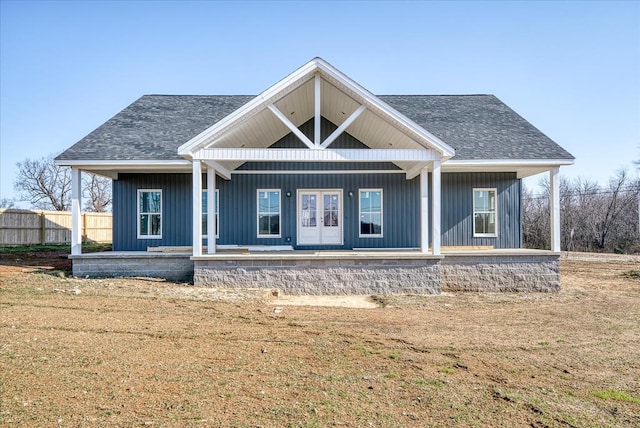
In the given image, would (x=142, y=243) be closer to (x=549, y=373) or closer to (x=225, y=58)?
(x=225, y=58)

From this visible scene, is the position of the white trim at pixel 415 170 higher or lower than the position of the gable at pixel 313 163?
lower

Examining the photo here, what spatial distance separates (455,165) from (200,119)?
27.6ft

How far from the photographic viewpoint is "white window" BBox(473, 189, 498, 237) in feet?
47.1

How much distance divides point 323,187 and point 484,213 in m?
5.38

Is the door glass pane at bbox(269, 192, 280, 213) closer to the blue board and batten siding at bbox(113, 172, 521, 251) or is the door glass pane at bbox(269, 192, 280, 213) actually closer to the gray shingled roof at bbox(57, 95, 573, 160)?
the blue board and batten siding at bbox(113, 172, 521, 251)

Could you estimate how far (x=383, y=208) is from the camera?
14250mm

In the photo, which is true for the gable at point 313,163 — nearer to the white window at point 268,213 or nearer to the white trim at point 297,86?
the white window at point 268,213

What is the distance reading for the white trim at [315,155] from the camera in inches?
411

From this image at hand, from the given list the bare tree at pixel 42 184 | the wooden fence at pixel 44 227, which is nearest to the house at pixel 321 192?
the wooden fence at pixel 44 227

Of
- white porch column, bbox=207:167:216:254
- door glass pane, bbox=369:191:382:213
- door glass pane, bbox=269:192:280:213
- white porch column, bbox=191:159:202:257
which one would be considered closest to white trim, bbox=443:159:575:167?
door glass pane, bbox=369:191:382:213

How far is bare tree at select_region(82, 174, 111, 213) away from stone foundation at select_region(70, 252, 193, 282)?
3495cm

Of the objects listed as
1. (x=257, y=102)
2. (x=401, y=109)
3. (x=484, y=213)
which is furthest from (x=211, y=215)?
(x=484, y=213)

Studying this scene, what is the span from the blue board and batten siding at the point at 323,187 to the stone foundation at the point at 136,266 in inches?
83.5


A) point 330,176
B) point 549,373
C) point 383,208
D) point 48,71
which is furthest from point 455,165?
point 48,71
